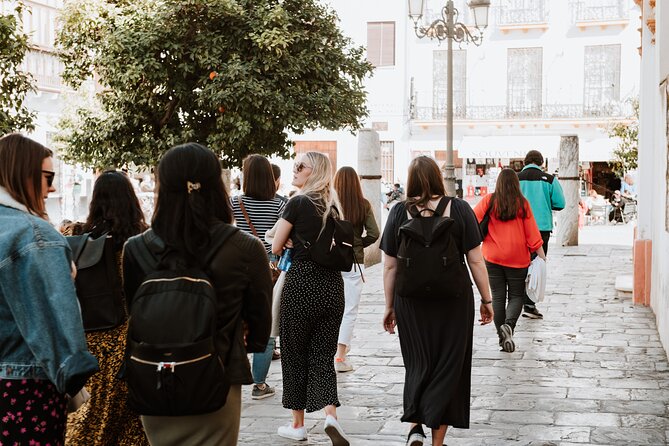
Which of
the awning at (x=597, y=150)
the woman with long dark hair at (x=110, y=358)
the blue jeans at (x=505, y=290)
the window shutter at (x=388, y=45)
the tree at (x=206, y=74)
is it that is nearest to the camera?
the woman with long dark hair at (x=110, y=358)

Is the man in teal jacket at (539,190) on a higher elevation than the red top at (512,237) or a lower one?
higher

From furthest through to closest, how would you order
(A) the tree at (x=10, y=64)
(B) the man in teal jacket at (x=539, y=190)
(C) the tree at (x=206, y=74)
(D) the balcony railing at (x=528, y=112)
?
(D) the balcony railing at (x=528, y=112)
(C) the tree at (x=206, y=74)
(B) the man in teal jacket at (x=539, y=190)
(A) the tree at (x=10, y=64)

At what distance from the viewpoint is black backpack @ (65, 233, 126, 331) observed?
14.6ft

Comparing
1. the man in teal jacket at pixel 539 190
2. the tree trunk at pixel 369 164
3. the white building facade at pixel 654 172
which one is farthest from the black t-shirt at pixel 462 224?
the tree trunk at pixel 369 164

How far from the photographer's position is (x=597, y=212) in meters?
31.5

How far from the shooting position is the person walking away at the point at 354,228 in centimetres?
749

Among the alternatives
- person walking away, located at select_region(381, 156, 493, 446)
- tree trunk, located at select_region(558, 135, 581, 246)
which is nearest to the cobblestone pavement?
person walking away, located at select_region(381, 156, 493, 446)

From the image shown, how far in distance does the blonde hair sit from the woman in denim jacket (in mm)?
2734

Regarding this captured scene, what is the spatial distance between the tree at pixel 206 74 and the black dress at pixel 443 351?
492 inches

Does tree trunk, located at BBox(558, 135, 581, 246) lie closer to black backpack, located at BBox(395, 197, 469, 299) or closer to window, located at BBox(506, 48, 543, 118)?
black backpack, located at BBox(395, 197, 469, 299)

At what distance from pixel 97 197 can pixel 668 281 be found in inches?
222

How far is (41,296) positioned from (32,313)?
0.07 metres

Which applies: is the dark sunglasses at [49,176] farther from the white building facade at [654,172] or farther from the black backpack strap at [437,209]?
the white building facade at [654,172]

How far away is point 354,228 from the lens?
764 cm
